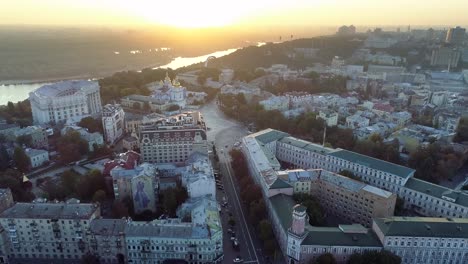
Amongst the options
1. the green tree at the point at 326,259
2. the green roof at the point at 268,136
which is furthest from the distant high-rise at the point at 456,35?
the green tree at the point at 326,259

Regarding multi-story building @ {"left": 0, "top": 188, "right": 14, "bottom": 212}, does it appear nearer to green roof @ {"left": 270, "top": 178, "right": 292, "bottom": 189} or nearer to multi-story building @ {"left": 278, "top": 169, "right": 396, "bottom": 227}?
green roof @ {"left": 270, "top": 178, "right": 292, "bottom": 189}

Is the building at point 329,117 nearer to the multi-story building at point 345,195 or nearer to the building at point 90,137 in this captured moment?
the multi-story building at point 345,195

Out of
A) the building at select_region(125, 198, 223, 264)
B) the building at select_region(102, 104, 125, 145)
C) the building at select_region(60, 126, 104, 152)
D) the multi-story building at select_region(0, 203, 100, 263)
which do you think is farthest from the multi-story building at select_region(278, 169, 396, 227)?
the building at select_region(102, 104, 125, 145)

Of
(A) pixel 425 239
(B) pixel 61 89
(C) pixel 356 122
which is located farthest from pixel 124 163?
(C) pixel 356 122

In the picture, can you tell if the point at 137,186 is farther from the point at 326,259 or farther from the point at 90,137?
the point at 90,137

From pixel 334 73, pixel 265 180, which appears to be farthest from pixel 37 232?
pixel 334 73
